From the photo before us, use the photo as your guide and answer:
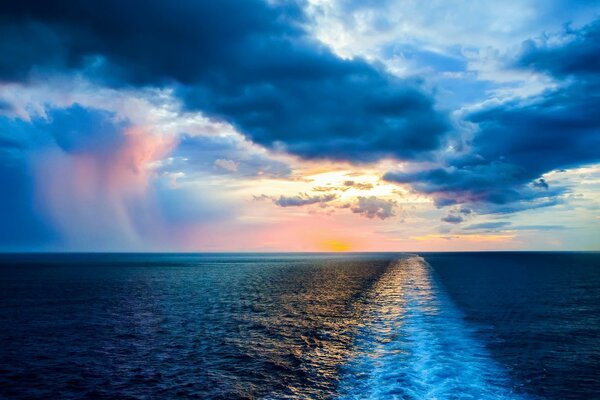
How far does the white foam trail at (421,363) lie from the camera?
20359mm

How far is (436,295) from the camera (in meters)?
60.5

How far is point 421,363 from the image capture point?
24891 millimetres

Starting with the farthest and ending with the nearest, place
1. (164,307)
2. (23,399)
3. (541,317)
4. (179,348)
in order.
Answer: (164,307) < (541,317) < (179,348) < (23,399)

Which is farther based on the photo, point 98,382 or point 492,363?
point 492,363

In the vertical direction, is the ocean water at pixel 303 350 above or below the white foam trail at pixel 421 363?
below

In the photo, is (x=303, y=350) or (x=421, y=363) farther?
(x=303, y=350)

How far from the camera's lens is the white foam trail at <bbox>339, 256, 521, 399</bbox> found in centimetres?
2036

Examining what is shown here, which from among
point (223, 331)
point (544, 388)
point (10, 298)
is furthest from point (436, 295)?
point (10, 298)

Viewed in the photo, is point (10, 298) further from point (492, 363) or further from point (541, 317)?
point (541, 317)

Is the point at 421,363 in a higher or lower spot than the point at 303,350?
higher

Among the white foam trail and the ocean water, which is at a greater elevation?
the white foam trail

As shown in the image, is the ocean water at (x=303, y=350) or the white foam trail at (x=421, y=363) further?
the ocean water at (x=303, y=350)

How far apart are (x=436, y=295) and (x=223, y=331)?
3610cm

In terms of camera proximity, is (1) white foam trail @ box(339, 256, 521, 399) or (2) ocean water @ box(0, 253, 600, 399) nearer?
(1) white foam trail @ box(339, 256, 521, 399)
